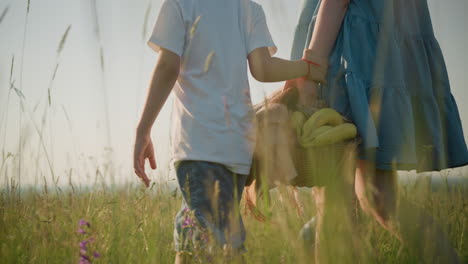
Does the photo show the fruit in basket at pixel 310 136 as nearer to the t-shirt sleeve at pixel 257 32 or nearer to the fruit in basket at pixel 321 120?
the fruit in basket at pixel 321 120

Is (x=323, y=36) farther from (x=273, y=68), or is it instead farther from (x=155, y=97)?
(x=155, y=97)

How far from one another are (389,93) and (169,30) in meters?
1.03

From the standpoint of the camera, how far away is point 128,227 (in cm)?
230

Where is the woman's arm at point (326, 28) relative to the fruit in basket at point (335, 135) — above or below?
above

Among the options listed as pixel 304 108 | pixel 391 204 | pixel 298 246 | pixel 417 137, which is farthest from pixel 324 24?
pixel 298 246

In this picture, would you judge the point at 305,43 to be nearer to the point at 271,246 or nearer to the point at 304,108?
the point at 304,108

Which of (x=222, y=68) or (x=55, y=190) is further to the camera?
(x=55, y=190)

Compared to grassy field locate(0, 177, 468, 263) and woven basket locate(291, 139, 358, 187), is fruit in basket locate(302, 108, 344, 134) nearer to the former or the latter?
woven basket locate(291, 139, 358, 187)

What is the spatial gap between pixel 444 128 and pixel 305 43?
2.74 ft

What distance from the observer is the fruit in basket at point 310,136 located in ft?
5.49

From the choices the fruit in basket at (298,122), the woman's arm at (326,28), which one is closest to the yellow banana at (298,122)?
the fruit in basket at (298,122)

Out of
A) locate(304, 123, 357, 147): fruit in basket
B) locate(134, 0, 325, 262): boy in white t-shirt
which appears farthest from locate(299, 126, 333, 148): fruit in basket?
locate(134, 0, 325, 262): boy in white t-shirt

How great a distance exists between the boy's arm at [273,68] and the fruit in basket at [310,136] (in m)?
0.30

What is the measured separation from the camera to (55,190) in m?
2.50
